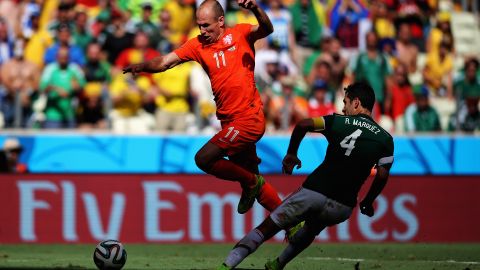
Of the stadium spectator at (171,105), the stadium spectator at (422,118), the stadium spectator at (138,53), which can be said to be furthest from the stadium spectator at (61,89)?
the stadium spectator at (422,118)

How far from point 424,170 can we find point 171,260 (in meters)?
6.96

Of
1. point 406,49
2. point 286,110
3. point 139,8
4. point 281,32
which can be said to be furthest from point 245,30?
point 406,49

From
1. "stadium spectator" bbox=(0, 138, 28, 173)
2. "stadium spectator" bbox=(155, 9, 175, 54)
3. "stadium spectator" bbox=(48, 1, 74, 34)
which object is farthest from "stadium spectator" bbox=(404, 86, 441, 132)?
"stadium spectator" bbox=(0, 138, 28, 173)

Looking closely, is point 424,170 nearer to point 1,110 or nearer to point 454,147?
point 454,147

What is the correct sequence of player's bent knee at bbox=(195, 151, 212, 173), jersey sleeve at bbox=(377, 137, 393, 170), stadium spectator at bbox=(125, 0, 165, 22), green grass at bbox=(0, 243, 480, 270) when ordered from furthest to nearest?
1. stadium spectator at bbox=(125, 0, 165, 22)
2. green grass at bbox=(0, 243, 480, 270)
3. player's bent knee at bbox=(195, 151, 212, 173)
4. jersey sleeve at bbox=(377, 137, 393, 170)

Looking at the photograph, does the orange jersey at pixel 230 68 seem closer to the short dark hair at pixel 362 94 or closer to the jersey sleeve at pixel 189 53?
the jersey sleeve at pixel 189 53

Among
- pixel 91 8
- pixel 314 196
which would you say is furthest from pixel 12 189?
pixel 314 196

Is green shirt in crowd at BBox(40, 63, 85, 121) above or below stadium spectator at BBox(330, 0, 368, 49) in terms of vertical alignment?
below

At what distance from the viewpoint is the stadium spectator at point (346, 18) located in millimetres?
20203

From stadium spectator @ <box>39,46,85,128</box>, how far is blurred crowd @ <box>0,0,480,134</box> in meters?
0.02

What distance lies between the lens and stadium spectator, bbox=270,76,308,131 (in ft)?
58.7

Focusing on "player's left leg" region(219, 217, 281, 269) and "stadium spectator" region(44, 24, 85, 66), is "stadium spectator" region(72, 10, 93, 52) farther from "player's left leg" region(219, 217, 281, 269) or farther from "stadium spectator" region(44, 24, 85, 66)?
"player's left leg" region(219, 217, 281, 269)

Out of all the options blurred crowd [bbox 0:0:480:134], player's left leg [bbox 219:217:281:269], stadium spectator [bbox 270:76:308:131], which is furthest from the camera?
stadium spectator [bbox 270:76:308:131]

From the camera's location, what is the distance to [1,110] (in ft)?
57.7
